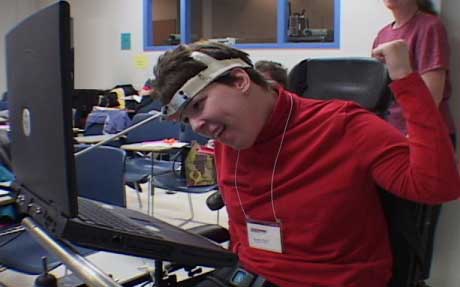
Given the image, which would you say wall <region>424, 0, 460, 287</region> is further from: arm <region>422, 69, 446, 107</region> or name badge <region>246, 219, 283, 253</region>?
name badge <region>246, 219, 283, 253</region>

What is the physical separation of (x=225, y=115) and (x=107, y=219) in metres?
0.34

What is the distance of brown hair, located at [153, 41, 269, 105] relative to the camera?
3.45 ft

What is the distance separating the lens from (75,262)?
792 millimetres

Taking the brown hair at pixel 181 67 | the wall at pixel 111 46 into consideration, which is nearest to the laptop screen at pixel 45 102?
the brown hair at pixel 181 67

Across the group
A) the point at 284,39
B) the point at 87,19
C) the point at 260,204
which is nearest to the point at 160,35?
the point at 87,19

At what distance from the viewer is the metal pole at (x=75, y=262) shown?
0.74 meters

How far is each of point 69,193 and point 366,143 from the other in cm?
60

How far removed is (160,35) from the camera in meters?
7.62

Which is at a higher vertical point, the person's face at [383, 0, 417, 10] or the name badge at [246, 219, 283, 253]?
the person's face at [383, 0, 417, 10]

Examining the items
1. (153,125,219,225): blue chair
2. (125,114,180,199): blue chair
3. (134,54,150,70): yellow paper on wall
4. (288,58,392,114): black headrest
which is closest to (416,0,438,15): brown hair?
(288,58,392,114): black headrest

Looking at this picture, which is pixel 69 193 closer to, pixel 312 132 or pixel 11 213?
pixel 312 132

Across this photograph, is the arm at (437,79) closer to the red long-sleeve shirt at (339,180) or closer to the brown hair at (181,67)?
the red long-sleeve shirt at (339,180)

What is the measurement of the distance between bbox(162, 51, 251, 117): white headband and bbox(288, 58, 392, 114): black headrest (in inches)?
21.0

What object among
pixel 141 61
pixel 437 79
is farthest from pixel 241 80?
pixel 141 61
